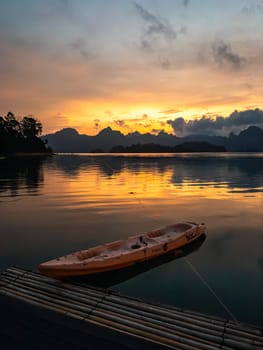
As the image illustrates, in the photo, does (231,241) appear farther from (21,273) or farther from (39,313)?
(39,313)

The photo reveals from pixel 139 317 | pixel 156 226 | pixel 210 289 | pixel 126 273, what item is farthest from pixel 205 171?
pixel 139 317

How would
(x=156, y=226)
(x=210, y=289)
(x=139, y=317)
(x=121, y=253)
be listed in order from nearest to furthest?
(x=139, y=317)
(x=210, y=289)
(x=121, y=253)
(x=156, y=226)

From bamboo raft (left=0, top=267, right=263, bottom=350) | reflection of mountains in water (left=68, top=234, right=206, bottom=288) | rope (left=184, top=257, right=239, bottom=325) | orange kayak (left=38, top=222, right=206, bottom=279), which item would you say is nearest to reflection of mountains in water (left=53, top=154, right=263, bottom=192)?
orange kayak (left=38, top=222, right=206, bottom=279)

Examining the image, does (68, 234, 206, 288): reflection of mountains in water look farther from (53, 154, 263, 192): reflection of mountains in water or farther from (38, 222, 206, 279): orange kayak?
(53, 154, 263, 192): reflection of mountains in water

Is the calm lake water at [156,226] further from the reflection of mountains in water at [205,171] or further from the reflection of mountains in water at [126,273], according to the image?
the reflection of mountains in water at [205,171]

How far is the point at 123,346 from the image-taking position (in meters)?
7.34

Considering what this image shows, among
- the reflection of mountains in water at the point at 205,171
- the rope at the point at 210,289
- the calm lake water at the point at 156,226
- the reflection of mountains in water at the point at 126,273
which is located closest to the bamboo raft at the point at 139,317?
the reflection of mountains in water at the point at 126,273

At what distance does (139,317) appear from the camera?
9062 millimetres

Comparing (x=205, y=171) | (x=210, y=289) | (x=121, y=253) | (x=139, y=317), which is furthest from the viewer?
(x=205, y=171)

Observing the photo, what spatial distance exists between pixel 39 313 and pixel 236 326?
5.38 m

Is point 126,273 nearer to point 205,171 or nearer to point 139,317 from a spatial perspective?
point 139,317

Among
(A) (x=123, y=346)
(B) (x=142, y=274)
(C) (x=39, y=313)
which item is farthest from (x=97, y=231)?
(A) (x=123, y=346)

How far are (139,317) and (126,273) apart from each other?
634 cm

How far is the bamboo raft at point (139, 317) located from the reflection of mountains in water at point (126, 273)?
191 cm
